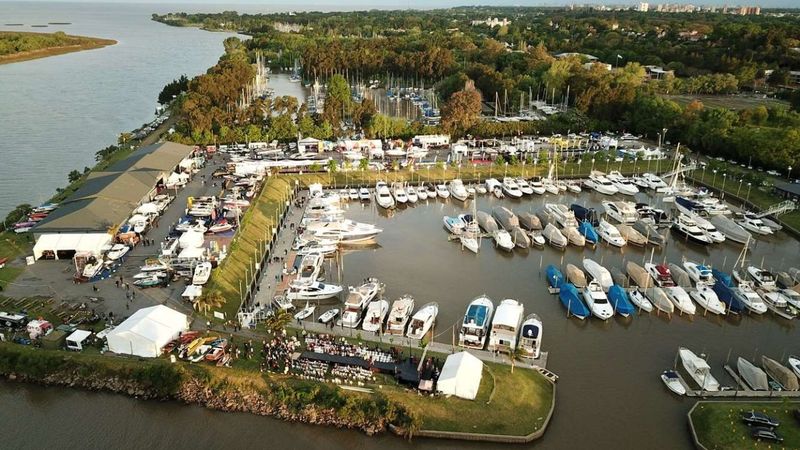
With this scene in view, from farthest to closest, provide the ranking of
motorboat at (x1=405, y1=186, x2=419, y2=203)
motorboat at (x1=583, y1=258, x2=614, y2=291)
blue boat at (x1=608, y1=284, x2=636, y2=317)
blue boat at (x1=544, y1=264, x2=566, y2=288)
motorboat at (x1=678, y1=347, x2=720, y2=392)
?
1. motorboat at (x1=405, y1=186, x2=419, y2=203)
2. blue boat at (x1=544, y1=264, x2=566, y2=288)
3. motorboat at (x1=583, y1=258, x2=614, y2=291)
4. blue boat at (x1=608, y1=284, x2=636, y2=317)
5. motorboat at (x1=678, y1=347, x2=720, y2=392)

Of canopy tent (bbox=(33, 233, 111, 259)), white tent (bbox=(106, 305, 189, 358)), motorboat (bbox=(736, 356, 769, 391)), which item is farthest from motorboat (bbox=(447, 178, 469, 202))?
white tent (bbox=(106, 305, 189, 358))

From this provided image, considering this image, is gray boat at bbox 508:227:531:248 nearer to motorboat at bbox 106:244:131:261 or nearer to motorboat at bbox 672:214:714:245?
motorboat at bbox 672:214:714:245

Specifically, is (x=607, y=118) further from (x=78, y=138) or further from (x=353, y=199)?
(x=78, y=138)

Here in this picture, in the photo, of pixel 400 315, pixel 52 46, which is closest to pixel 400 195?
pixel 400 315

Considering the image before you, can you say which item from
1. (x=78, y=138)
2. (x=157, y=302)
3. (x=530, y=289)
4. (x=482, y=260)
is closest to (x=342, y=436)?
(x=157, y=302)

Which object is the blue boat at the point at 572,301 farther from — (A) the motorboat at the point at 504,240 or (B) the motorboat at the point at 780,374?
(B) the motorboat at the point at 780,374

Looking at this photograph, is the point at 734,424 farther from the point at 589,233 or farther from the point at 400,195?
the point at 400,195

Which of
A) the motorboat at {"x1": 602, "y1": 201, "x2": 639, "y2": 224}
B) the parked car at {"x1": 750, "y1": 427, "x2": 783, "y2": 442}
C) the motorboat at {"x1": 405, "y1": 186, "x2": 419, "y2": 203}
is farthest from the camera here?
the motorboat at {"x1": 405, "y1": 186, "x2": 419, "y2": 203}
